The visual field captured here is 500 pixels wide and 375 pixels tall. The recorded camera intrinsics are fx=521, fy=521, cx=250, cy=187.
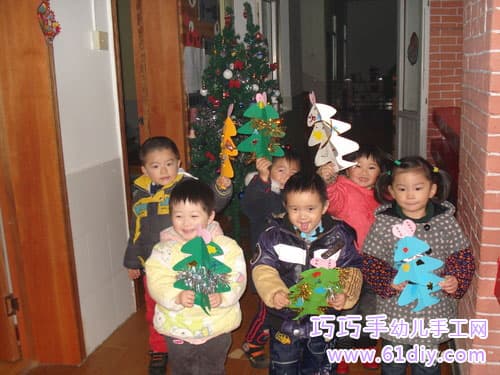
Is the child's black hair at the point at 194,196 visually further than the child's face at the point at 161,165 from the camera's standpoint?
No

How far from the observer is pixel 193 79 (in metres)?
4.60

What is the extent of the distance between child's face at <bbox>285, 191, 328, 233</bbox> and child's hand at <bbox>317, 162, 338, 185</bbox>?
50 centimetres

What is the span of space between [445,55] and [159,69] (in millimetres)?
3733

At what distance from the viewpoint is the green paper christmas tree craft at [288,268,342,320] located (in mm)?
1924

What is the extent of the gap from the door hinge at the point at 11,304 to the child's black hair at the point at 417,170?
191 cm

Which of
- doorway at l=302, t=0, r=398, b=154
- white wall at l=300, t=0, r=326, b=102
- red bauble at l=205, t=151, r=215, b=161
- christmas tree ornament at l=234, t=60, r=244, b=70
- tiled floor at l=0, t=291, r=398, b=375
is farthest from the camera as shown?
doorway at l=302, t=0, r=398, b=154

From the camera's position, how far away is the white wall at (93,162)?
2.66 meters

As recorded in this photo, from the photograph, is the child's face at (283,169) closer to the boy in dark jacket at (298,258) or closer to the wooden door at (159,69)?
the boy in dark jacket at (298,258)

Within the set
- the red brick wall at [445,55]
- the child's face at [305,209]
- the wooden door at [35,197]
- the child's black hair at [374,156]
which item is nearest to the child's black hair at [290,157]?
the child's black hair at [374,156]

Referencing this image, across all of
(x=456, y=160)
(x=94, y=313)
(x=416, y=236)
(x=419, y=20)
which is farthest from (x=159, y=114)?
(x=419, y=20)

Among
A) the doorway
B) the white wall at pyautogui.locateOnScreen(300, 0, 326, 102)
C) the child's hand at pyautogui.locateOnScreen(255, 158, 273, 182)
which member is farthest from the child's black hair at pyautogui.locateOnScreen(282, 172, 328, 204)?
the white wall at pyautogui.locateOnScreen(300, 0, 326, 102)

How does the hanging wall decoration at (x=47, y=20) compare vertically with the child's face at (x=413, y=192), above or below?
above

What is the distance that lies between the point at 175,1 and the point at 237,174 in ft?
5.02

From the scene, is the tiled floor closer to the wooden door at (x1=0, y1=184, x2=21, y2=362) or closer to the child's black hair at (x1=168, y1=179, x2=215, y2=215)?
the wooden door at (x1=0, y1=184, x2=21, y2=362)
